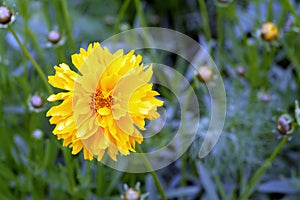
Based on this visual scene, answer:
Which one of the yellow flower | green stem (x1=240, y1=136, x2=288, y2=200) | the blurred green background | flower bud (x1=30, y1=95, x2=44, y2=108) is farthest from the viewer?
the blurred green background

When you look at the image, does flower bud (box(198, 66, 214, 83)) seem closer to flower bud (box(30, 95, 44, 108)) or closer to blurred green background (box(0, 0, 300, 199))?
blurred green background (box(0, 0, 300, 199))

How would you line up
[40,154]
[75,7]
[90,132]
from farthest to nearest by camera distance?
1. [75,7]
2. [40,154]
3. [90,132]

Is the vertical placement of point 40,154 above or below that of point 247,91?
above

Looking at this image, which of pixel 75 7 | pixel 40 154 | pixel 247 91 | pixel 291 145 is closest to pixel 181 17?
pixel 75 7

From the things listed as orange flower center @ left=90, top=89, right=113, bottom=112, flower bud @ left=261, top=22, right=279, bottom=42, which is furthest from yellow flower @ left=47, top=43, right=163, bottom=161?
flower bud @ left=261, top=22, right=279, bottom=42

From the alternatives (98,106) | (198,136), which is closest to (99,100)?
(98,106)

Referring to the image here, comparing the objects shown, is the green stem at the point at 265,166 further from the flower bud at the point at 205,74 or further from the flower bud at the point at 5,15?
the flower bud at the point at 5,15

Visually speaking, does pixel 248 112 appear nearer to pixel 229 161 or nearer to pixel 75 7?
pixel 229 161
